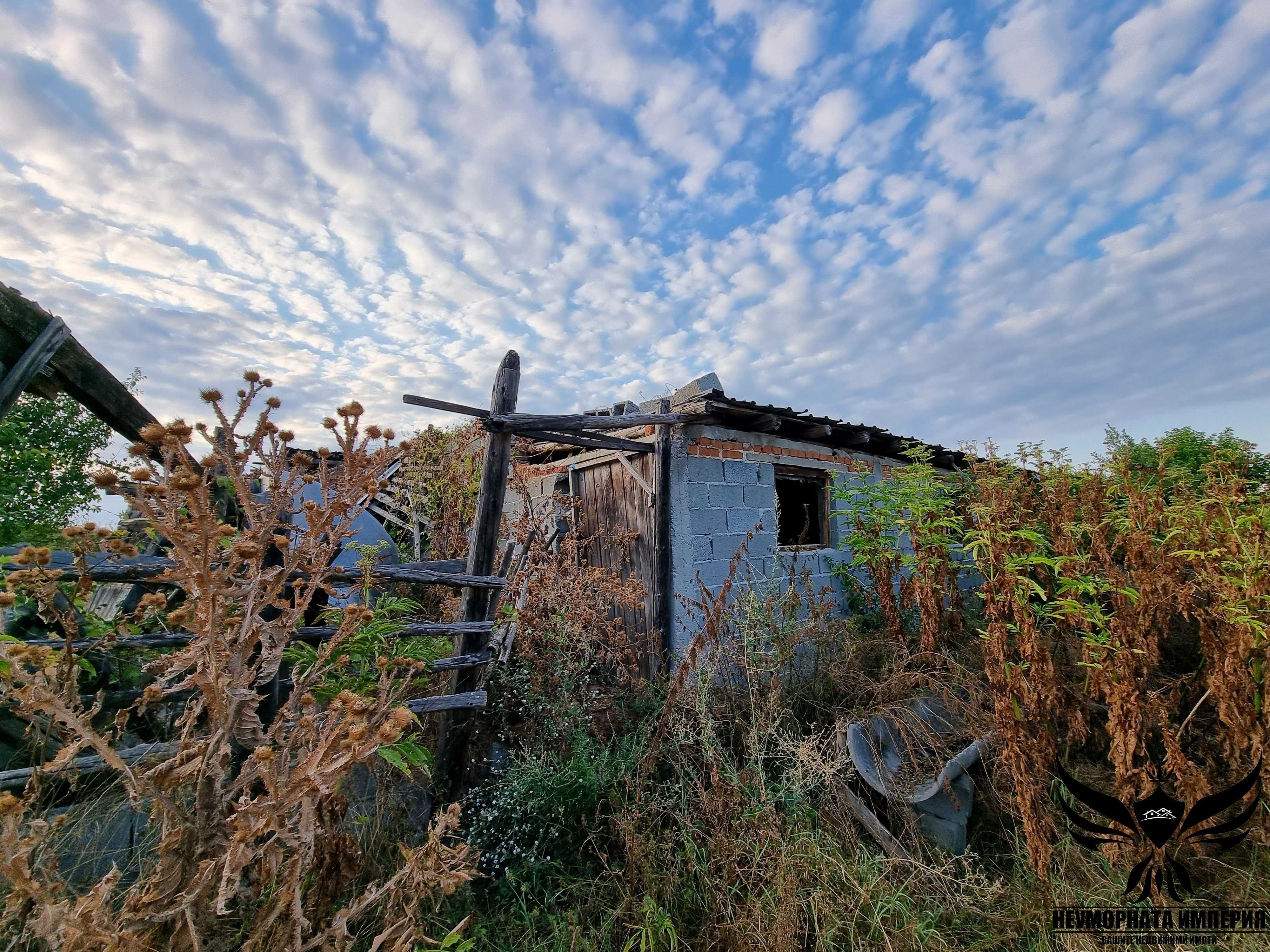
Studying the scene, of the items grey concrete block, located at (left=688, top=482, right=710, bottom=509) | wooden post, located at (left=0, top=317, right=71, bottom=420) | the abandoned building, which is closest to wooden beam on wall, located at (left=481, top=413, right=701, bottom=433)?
the abandoned building

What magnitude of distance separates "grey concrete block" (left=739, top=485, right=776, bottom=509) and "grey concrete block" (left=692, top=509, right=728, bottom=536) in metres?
0.36

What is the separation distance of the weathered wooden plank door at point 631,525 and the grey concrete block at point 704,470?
0.37 meters

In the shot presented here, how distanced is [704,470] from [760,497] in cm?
85

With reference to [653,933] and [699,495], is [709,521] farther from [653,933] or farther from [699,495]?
[653,933]

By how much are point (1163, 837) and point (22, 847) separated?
175 inches

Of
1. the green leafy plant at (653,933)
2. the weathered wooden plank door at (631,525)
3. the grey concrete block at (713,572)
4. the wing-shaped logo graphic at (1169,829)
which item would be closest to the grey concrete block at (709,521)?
the grey concrete block at (713,572)

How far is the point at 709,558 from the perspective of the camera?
17.8 ft

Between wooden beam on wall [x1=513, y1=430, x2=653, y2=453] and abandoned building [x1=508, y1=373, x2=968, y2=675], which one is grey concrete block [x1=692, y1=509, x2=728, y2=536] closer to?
abandoned building [x1=508, y1=373, x2=968, y2=675]

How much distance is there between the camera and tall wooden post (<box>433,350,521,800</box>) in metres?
3.63

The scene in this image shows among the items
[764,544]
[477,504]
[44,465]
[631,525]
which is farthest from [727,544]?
[44,465]

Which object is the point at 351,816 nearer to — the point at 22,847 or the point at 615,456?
the point at 22,847

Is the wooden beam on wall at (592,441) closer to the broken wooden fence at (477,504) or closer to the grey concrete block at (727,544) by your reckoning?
the broken wooden fence at (477,504)

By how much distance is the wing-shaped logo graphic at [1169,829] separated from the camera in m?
2.78

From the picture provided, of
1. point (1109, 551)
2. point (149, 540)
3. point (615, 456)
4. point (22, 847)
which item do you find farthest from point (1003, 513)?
point (149, 540)
